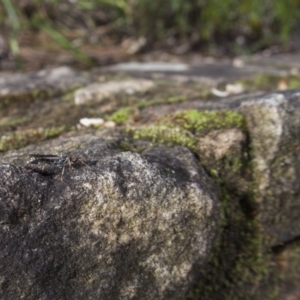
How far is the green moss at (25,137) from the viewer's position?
4.75ft

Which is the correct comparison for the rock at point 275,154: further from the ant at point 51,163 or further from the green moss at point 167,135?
the ant at point 51,163

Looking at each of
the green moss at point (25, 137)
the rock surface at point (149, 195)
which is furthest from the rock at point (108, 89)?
the green moss at point (25, 137)

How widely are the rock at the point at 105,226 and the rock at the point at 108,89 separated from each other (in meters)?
0.68

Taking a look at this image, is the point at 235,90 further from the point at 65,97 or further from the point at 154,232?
the point at 154,232

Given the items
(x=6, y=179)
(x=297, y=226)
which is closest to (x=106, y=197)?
(x=6, y=179)

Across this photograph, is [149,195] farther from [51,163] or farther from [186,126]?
[186,126]

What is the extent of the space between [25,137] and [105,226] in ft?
1.89

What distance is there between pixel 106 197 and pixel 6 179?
0.27 metres

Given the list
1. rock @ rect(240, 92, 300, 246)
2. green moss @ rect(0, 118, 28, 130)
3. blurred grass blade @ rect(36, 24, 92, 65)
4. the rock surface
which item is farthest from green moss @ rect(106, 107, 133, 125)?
blurred grass blade @ rect(36, 24, 92, 65)

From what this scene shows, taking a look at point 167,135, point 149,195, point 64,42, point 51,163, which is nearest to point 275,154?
point 167,135

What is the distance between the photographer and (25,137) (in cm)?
152

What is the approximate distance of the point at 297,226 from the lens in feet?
5.33

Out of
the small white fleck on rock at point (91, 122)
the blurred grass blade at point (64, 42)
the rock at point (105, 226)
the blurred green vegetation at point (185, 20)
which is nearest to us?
the rock at point (105, 226)

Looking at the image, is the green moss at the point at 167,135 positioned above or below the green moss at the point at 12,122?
above
